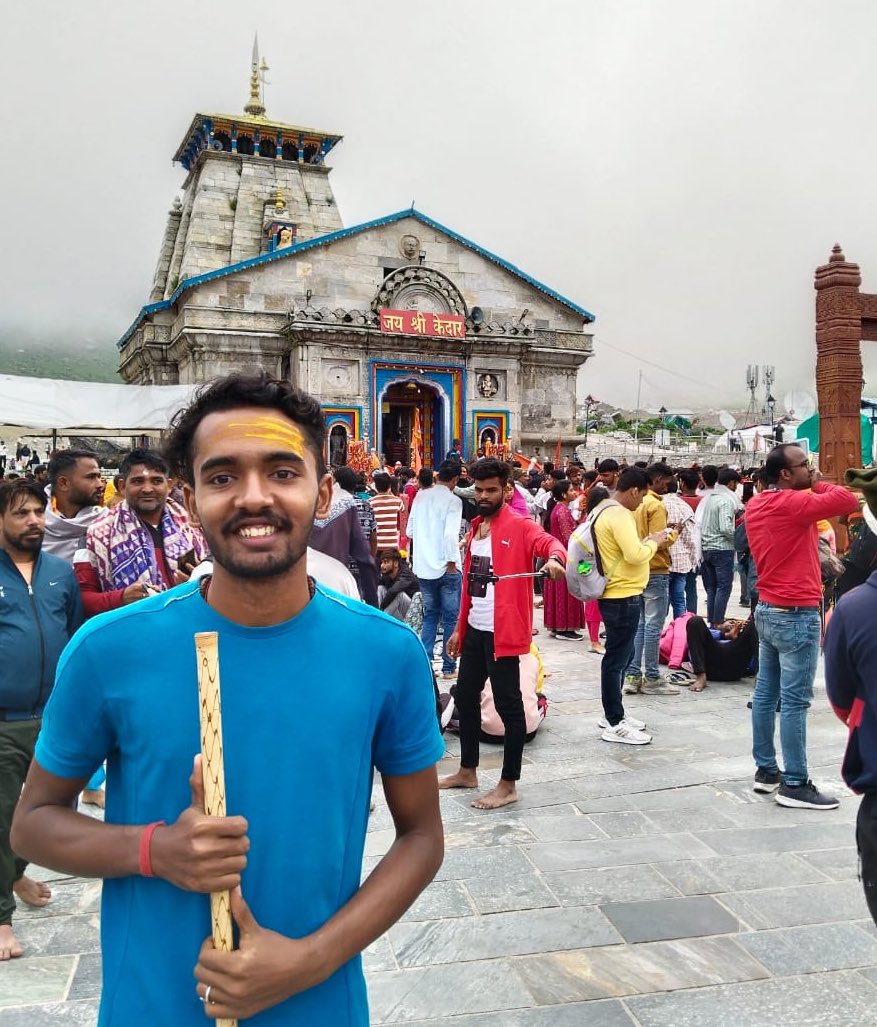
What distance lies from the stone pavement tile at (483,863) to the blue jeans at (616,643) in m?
1.92

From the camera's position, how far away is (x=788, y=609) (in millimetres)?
4938

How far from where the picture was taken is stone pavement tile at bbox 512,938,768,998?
120 inches

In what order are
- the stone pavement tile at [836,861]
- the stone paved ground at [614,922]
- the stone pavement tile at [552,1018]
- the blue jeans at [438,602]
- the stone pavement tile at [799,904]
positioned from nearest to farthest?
1. the stone pavement tile at [552,1018]
2. the stone paved ground at [614,922]
3. the stone pavement tile at [799,904]
4. the stone pavement tile at [836,861]
5. the blue jeans at [438,602]

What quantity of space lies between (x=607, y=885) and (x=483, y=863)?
62 cm

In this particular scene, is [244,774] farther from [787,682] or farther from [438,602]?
[438,602]

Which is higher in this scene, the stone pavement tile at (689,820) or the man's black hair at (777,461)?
the man's black hair at (777,461)

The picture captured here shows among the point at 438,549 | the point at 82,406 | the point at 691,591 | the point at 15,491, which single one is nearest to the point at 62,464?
the point at 15,491

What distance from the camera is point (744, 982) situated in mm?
Answer: 3076

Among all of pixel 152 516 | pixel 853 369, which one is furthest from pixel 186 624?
pixel 853 369

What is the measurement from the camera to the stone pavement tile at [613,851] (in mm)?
4090

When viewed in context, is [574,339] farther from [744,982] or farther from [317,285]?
[744,982]

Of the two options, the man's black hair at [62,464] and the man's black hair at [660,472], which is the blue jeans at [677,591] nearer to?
the man's black hair at [660,472]

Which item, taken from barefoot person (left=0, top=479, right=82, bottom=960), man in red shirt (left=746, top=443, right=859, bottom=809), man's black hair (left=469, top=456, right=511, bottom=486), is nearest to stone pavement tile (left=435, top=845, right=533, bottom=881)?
man in red shirt (left=746, top=443, right=859, bottom=809)

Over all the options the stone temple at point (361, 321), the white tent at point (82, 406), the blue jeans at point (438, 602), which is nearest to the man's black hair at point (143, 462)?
the blue jeans at point (438, 602)
